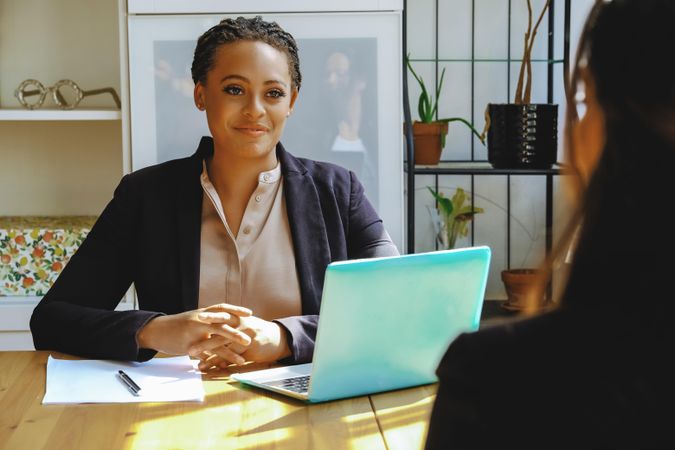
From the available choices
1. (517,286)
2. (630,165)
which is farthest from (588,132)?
(517,286)

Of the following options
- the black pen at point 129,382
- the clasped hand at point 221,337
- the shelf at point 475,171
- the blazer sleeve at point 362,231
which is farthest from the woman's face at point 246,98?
the shelf at point 475,171

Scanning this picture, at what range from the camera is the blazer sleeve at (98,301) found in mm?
1600

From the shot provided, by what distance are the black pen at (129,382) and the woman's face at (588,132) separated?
92 centimetres

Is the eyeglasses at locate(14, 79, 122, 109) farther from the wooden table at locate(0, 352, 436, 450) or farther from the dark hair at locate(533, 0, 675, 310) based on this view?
the dark hair at locate(533, 0, 675, 310)

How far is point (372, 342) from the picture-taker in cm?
136

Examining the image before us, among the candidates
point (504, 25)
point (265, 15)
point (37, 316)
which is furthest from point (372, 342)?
point (504, 25)

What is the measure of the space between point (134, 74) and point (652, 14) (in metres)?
2.26

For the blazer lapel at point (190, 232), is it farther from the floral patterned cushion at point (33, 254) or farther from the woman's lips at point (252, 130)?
the floral patterned cushion at point (33, 254)

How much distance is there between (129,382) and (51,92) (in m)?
1.84

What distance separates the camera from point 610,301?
1.97 ft

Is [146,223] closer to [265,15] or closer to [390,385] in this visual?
[390,385]

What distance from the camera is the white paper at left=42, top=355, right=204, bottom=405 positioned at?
1.40 m

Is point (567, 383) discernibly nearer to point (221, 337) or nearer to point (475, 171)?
point (221, 337)

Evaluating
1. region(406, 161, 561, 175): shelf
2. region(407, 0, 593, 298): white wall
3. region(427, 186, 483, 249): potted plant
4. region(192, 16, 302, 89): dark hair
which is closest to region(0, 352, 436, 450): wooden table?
region(192, 16, 302, 89): dark hair
